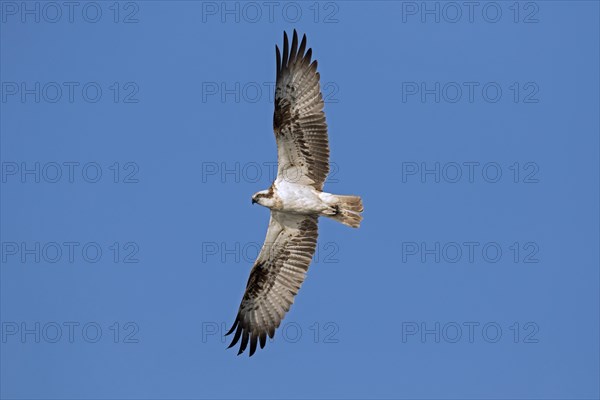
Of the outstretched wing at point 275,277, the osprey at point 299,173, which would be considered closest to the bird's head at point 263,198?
the osprey at point 299,173

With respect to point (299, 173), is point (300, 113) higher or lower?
higher

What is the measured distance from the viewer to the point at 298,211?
562 inches

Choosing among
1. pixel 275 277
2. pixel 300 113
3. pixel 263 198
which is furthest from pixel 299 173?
pixel 275 277

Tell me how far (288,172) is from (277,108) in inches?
34.7

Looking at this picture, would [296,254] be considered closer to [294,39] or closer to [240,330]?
[240,330]

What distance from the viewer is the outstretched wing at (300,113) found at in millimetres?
13938

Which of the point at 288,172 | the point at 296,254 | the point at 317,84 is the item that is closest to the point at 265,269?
the point at 296,254

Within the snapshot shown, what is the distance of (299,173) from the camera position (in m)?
14.2

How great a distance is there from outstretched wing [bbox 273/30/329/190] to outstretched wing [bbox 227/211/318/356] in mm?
989

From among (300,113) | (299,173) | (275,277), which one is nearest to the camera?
(300,113)

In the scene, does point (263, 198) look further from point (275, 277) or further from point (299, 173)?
point (275, 277)

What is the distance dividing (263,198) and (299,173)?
59 cm

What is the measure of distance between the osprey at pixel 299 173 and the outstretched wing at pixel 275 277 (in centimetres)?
1

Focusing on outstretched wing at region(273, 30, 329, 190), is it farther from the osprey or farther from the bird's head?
the bird's head
